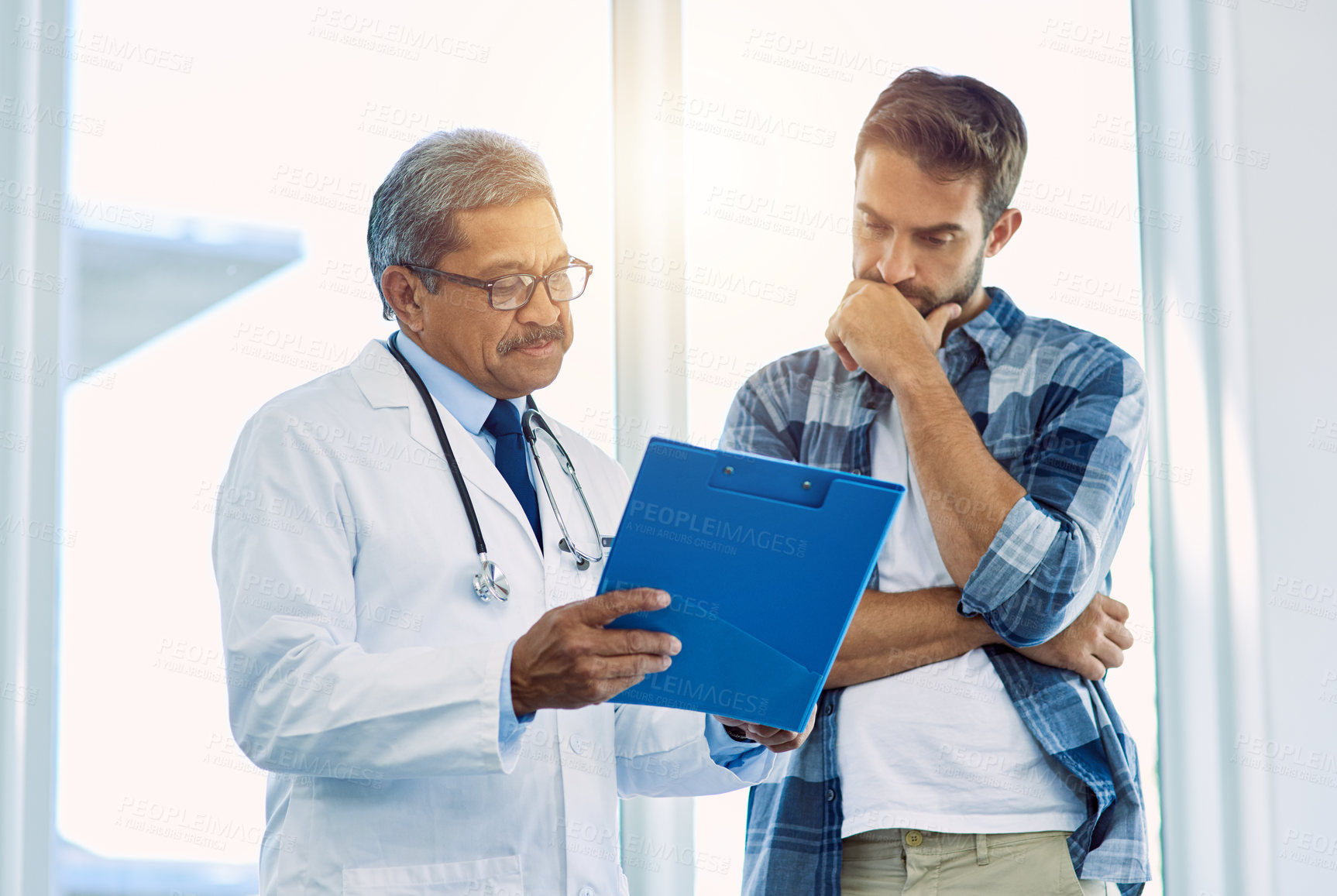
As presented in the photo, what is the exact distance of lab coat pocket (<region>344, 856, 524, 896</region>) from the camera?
1.33m

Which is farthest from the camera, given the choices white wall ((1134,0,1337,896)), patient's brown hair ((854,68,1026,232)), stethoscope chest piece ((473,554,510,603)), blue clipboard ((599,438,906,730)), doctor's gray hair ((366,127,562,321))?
white wall ((1134,0,1337,896))

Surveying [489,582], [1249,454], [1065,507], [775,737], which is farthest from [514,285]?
[1249,454]

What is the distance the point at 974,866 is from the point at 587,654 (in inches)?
28.4

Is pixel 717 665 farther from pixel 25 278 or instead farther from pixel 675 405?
pixel 25 278

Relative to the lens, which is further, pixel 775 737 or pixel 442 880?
pixel 775 737

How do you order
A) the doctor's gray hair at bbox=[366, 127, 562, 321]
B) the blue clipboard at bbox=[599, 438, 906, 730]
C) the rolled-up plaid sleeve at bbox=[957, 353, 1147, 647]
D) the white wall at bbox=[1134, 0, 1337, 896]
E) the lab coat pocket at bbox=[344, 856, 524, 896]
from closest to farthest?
1. the blue clipboard at bbox=[599, 438, 906, 730]
2. the lab coat pocket at bbox=[344, 856, 524, 896]
3. the rolled-up plaid sleeve at bbox=[957, 353, 1147, 647]
4. the doctor's gray hair at bbox=[366, 127, 562, 321]
5. the white wall at bbox=[1134, 0, 1337, 896]

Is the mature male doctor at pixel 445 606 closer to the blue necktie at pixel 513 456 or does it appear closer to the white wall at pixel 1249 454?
the blue necktie at pixel 513 456

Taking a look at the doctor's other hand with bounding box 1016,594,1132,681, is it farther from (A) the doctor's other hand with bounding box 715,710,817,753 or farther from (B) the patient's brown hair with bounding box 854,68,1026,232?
(B) the patient's brown hair with bounding box 854,68,1026,232

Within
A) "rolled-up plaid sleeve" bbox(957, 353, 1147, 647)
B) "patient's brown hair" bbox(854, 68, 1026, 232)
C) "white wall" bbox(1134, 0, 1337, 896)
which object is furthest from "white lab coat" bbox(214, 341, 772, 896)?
"white wall" bbox(1134, 0, 1337, 896)

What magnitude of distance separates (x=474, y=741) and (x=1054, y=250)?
1944mm

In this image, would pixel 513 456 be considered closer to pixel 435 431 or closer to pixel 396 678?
pixel 435 431

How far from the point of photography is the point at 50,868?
7.27ft

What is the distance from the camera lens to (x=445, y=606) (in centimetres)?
146

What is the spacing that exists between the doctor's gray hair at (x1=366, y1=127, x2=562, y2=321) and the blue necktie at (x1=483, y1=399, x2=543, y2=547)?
220 mm
